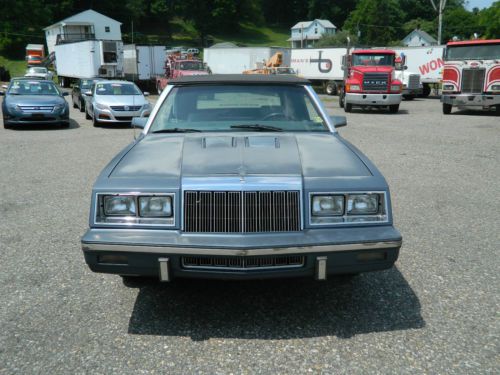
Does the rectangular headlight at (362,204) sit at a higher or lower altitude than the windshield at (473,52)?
lower

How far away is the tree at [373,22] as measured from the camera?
95250 millimetres

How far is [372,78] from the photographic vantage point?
70.7ft

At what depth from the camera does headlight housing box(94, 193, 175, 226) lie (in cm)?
341

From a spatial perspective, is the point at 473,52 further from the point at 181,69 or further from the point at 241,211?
the point at 241,211

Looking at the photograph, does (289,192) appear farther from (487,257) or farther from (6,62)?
(6,62)

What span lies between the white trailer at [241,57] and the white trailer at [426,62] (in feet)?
35.0

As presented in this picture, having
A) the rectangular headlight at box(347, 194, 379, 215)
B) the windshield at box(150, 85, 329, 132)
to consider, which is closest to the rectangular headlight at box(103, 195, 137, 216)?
the windshield at box(150, 85, 329, 132)

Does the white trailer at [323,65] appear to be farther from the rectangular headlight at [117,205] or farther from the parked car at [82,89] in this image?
the rectangular headlight at [117,205]

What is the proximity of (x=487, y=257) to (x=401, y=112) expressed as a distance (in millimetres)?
18723

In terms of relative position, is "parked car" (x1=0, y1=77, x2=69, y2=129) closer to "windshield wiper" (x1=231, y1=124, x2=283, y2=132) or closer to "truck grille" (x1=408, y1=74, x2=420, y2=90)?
"windshield wiper" (x1=231, y1=124, x2=283, y2=132)

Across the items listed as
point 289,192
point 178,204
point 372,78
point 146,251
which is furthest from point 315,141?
point 372,78

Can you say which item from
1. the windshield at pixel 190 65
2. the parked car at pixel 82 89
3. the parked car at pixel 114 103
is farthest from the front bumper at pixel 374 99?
the windshield at pixel 190 65

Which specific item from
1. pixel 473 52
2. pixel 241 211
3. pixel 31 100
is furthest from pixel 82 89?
pixel 241 211

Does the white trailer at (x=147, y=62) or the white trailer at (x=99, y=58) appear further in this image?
the white trailer at (x=147, y=62)
